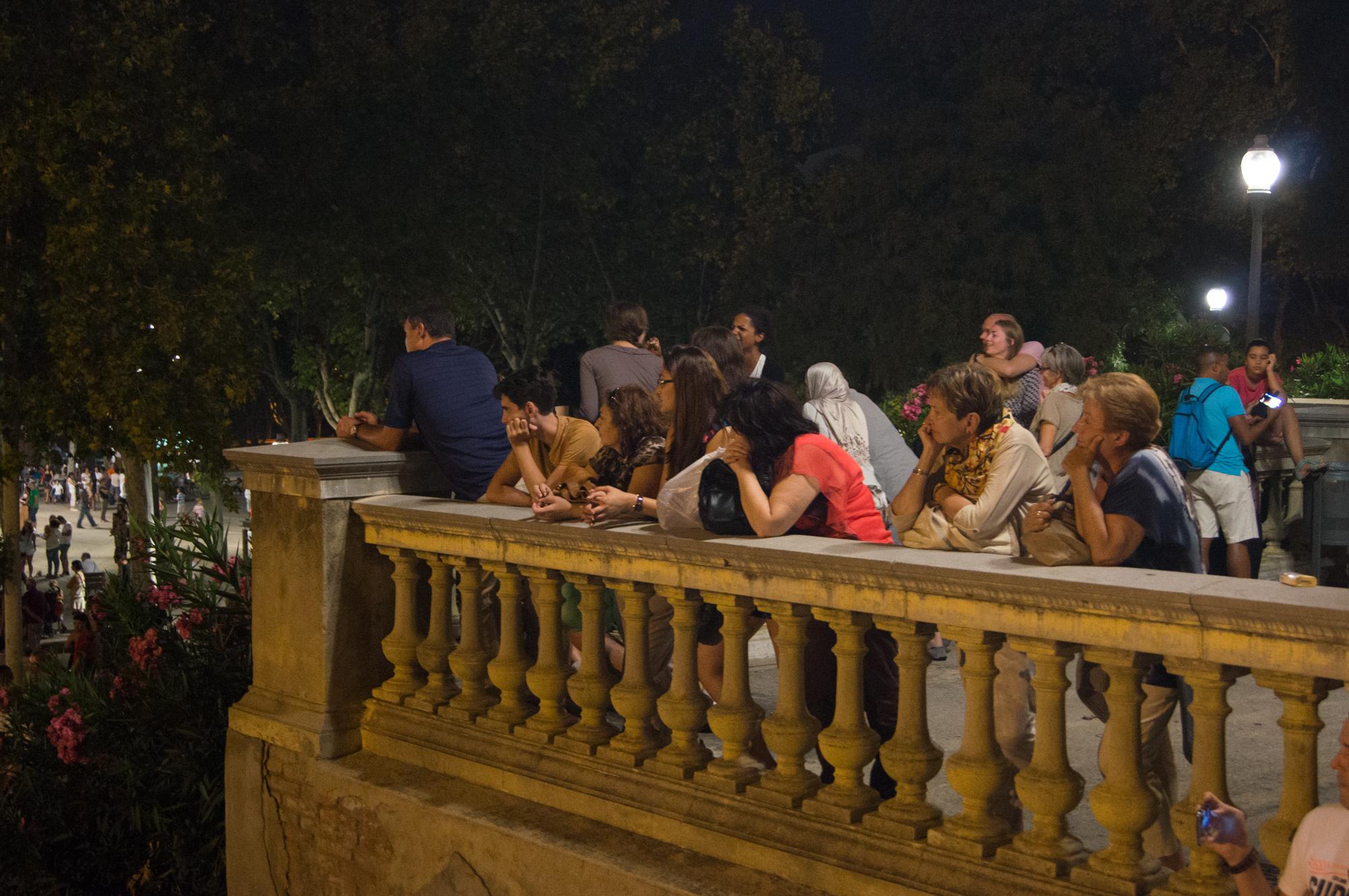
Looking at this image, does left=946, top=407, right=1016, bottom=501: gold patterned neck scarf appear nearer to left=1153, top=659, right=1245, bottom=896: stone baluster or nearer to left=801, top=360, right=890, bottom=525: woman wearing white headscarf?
left=1153, top=659, right=1245, bottom=896: stone baluster

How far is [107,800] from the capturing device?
705 cm

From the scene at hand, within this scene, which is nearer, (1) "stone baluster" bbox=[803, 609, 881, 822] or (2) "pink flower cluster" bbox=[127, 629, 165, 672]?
(1) "stone baluster" bbox=[803, 609, 881, 822]

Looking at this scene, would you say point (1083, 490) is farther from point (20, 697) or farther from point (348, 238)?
point (348, 238)

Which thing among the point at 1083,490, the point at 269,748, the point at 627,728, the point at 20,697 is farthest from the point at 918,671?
the point at 20,697

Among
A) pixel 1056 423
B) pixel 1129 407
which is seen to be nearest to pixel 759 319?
pixel 1056 423

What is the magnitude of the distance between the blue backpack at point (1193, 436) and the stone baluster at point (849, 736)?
5018 millimetres

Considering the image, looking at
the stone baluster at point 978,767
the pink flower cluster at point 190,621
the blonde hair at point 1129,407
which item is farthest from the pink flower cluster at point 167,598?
the blonde hair at point 1129,407

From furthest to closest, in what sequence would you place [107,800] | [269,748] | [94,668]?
[94,668] → [107,800] → [269,748]

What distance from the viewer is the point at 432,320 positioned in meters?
6.43

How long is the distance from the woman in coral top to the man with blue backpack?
440 cm

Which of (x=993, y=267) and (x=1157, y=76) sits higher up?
(x=1157, y=76)

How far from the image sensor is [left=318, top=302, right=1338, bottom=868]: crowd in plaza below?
405 cm

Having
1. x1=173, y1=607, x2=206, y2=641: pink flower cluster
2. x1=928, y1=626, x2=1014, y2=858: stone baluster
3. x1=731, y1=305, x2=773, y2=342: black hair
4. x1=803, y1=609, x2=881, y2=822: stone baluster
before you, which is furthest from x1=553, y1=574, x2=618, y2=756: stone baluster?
x1=731, y1=305, x2=773, y2=342: black hair

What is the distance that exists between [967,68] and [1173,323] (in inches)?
331
